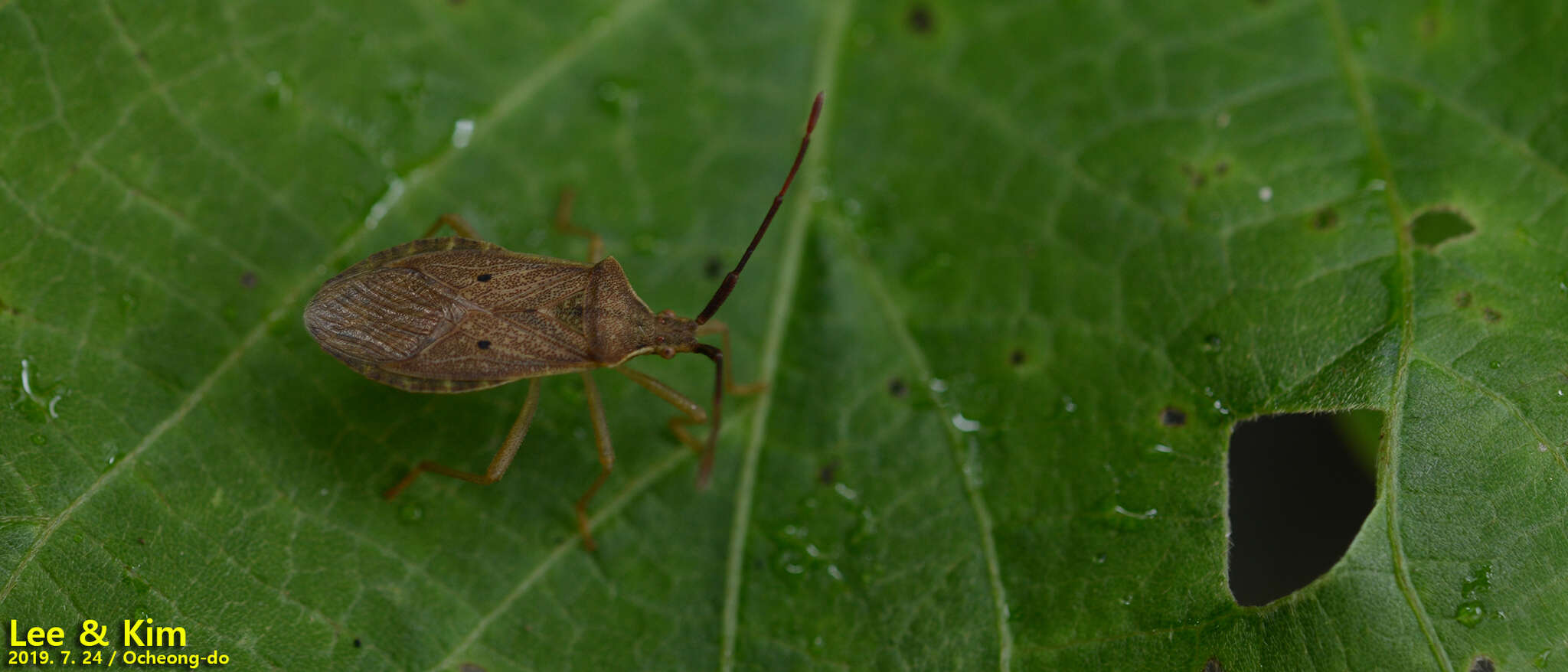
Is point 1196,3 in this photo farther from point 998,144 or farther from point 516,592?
point 516,592

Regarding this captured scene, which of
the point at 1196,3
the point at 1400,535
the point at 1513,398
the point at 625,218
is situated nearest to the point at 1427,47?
the point at 1196,3

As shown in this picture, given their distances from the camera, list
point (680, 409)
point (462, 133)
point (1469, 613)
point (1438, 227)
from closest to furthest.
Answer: point (1469, 613) < point (1438, 227) < point (680, 409) < point (462, 133)

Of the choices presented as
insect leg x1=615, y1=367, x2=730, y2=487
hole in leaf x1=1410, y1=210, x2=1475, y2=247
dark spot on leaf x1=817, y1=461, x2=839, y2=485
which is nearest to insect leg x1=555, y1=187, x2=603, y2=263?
insect leg x1=615, y1=367, x2=730, y2=487

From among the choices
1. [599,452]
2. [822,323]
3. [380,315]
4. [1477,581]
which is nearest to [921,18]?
[822,323]

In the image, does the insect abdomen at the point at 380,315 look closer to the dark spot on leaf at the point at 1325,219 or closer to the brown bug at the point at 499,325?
the brown bug at the point at 499,325

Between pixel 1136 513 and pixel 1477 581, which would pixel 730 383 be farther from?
pixel 1477 581

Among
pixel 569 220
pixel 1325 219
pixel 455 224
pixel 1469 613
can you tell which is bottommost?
pixel 1469 613

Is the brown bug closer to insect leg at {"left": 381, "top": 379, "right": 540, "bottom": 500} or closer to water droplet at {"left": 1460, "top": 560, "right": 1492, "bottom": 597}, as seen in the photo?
insect leg at {"left": 381, "top": 379, "right": 540, "bottom": 500}
